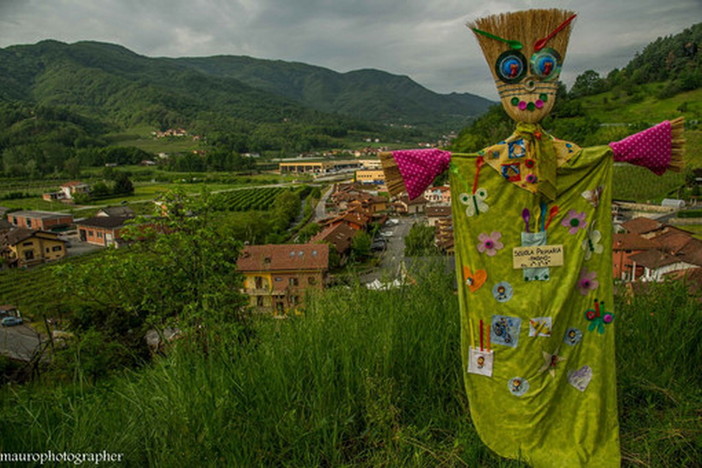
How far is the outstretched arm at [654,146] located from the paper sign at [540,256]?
0.55 meters

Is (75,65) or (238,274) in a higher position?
(75,65)

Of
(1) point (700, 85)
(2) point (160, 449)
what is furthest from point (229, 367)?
(1) point (700, 85)

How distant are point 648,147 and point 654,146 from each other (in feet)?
0.08

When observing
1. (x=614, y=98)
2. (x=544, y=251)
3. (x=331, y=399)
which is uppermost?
(x=614, y=98)

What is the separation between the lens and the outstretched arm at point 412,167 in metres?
2.06

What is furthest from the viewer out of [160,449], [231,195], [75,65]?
[75,65]

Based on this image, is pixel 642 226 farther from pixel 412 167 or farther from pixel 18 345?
pixel 18 345

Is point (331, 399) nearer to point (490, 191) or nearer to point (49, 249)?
point (490, 191)

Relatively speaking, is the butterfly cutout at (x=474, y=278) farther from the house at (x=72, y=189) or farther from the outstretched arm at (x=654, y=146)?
the house at (x=72, y=189)

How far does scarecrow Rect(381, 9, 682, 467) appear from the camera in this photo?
1.98 metres

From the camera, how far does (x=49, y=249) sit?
28734 mm

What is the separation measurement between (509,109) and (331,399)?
65.8 inches

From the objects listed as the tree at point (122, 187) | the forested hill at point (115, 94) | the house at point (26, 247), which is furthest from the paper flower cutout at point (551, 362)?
the forested hill at point (115, 94)

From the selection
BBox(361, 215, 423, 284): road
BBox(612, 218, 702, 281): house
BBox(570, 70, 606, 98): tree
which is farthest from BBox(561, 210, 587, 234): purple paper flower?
BBox(570, 70, 606, 98): tree
